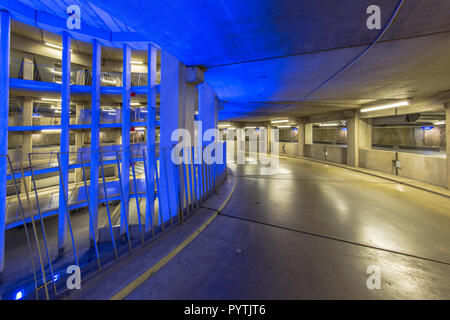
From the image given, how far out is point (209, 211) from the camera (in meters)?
3.22

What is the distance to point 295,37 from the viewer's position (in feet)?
8.91

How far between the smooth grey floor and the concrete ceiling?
309 cm

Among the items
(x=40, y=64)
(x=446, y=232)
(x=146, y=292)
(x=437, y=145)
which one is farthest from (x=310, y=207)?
(x=437, y=145)

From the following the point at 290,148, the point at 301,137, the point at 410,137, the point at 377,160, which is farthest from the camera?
the point at 290,148

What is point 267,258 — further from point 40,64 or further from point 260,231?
point 40,64

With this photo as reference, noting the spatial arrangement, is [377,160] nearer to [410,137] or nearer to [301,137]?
[301,137]

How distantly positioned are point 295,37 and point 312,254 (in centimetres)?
326

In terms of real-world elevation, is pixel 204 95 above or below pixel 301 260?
above

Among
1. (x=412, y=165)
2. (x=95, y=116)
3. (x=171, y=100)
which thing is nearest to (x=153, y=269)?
(x=171, y=100)

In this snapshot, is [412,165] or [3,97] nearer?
[412,165]

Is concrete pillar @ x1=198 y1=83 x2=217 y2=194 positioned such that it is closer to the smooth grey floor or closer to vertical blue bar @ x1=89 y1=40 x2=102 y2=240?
the smooth grey floor

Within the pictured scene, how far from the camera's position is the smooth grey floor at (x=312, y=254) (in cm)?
158

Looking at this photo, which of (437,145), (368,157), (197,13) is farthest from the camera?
(437,145)

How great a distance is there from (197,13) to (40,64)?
14.6 m
